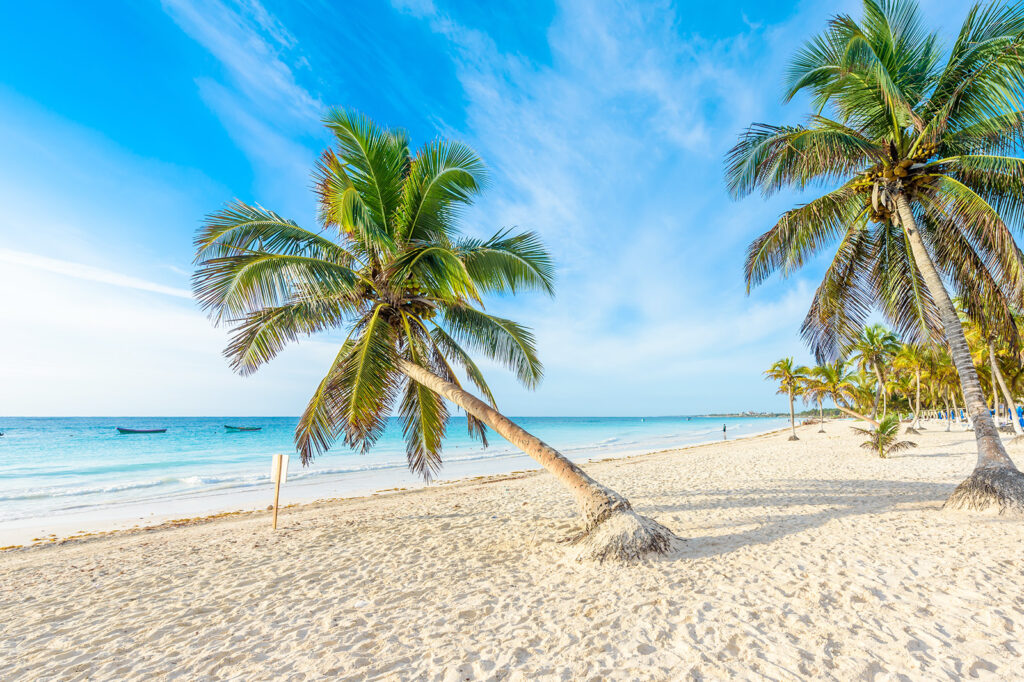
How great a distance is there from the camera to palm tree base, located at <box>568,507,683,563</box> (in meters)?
4.80

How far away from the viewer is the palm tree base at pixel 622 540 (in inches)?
189

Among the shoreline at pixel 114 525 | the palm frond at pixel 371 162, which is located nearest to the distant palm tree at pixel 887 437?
the shoreline at pixel 114 525

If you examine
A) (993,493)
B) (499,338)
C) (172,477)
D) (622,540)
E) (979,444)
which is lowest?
(172,477)

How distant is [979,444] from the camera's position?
20.4 ft

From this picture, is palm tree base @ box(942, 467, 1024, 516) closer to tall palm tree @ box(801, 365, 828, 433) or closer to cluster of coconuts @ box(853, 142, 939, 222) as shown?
cluster of coconuts @ box(853, 142, 939, 222)

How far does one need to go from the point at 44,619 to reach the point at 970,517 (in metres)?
10.6

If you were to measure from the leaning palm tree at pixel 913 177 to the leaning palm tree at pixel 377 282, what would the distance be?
4.81 metres

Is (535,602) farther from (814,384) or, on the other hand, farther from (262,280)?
(814,384)

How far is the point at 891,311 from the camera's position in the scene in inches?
344

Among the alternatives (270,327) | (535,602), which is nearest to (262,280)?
(270,327)

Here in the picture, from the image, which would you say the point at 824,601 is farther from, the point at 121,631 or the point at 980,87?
the point at 980,87

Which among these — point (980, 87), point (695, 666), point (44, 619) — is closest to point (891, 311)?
point (980, 87)

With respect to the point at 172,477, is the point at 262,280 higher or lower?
higher

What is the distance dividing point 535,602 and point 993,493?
21.4ft
